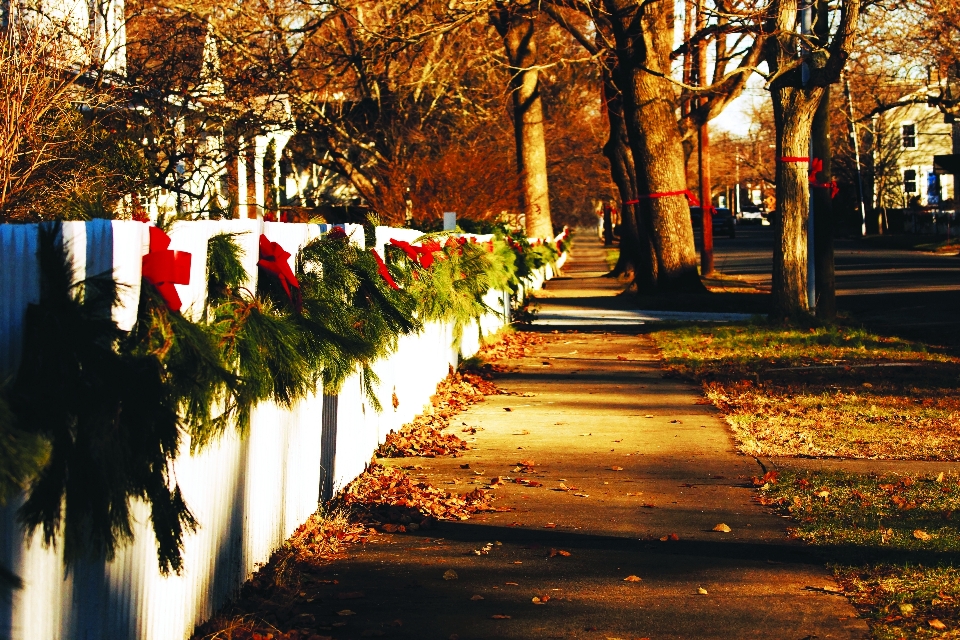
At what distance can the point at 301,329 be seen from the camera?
5348 millimetres

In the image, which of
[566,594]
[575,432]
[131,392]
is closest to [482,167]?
[575,432]

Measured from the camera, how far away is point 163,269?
378 centimetres

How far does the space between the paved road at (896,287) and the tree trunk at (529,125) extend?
6.18m

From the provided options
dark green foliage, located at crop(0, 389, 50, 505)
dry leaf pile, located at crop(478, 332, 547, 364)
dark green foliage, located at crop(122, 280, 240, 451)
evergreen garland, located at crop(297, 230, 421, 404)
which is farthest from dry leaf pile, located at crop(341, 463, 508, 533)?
dry leaf pile, located at crop(478, 332, 547, 364)

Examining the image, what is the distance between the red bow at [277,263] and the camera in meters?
5.23

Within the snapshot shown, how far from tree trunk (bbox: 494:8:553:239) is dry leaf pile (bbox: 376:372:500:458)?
16.1m

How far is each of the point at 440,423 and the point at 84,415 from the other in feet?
21.2

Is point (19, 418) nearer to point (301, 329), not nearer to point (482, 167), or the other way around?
point (301, 329)

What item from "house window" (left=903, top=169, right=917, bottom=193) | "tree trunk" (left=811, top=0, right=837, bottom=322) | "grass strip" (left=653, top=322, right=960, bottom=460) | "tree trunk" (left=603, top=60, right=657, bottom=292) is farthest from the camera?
"house window" (left=903, top=169, right=917, bottom=193)

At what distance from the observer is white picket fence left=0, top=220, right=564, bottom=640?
3166mm

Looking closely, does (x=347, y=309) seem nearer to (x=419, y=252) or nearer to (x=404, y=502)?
(x=404, y=502)

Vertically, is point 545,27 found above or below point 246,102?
above

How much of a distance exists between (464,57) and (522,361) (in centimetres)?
1364

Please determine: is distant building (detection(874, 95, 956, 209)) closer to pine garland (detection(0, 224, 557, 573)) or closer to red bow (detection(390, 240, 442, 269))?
red bow (detection(390, 240, 442, 269))
